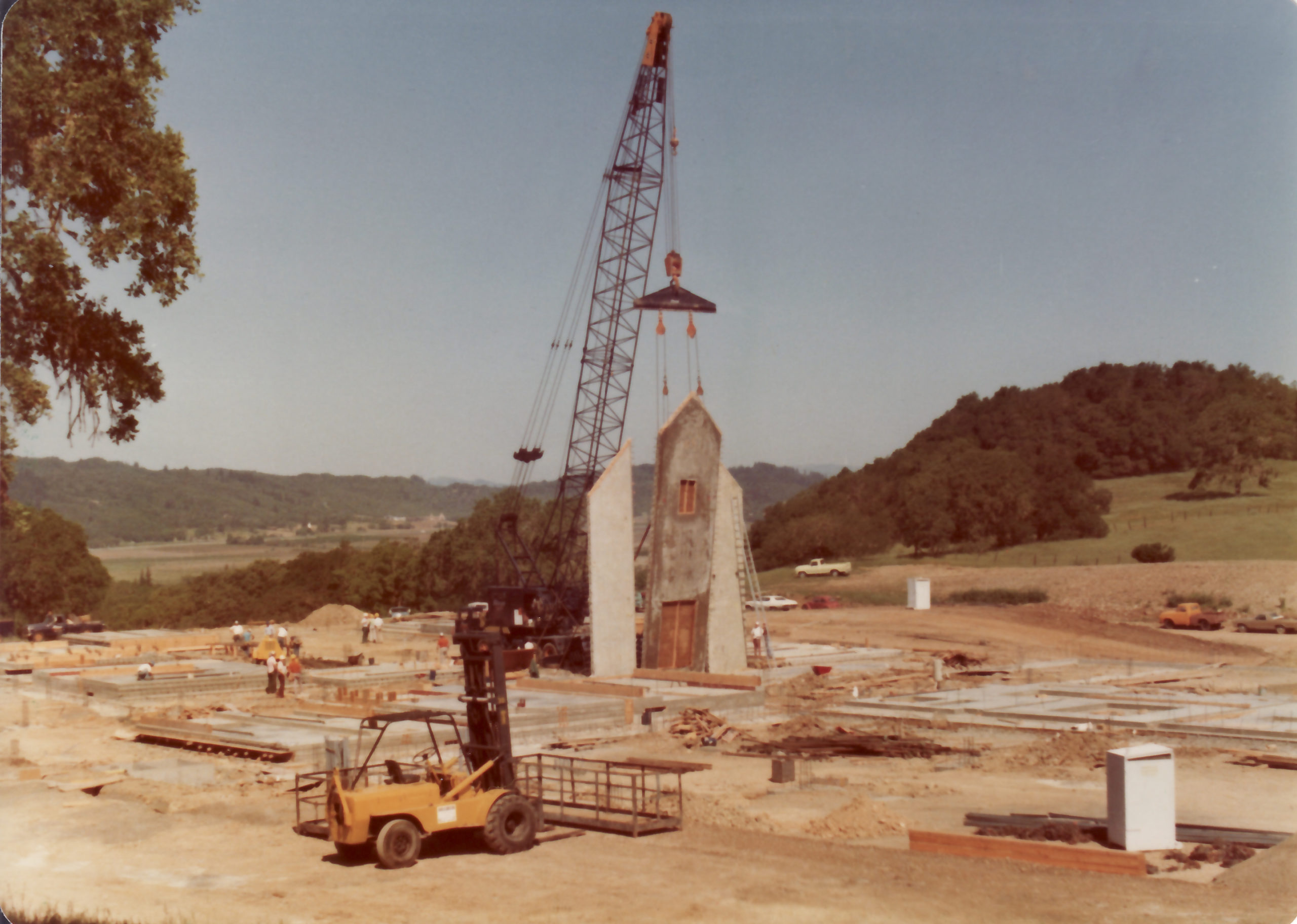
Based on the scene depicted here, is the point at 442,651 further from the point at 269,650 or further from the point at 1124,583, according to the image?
the point at 1124,583

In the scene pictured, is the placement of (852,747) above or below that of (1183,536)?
below

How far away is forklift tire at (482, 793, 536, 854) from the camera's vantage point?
15.9 meters

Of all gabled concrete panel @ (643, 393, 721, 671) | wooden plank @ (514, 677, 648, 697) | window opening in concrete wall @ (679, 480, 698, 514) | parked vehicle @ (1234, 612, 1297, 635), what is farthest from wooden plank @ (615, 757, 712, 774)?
parked vehicle @ (1234, 612, 1297, 635)

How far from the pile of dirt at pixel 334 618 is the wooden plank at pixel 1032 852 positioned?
52.0m

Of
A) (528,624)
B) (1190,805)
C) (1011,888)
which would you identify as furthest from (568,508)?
(1011,888)

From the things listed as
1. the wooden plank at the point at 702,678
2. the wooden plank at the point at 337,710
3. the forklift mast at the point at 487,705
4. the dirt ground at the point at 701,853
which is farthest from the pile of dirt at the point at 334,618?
the forklift mast at the point at 487,705

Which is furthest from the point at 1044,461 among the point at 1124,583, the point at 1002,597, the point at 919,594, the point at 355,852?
the point at 355,852

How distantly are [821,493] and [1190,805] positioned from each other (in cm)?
9160

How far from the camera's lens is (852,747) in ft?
85.8

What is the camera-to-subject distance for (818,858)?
16.1 m

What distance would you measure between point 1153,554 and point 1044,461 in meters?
26.9

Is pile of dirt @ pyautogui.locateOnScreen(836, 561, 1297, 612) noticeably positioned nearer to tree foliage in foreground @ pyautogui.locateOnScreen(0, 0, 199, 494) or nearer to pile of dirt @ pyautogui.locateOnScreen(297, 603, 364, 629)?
pile of dirt @ pyautogui.locateOnScreen(297, 603, 364, 629)

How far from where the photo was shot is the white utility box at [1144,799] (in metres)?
16.6

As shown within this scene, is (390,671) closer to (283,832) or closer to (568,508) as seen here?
(283,832)
